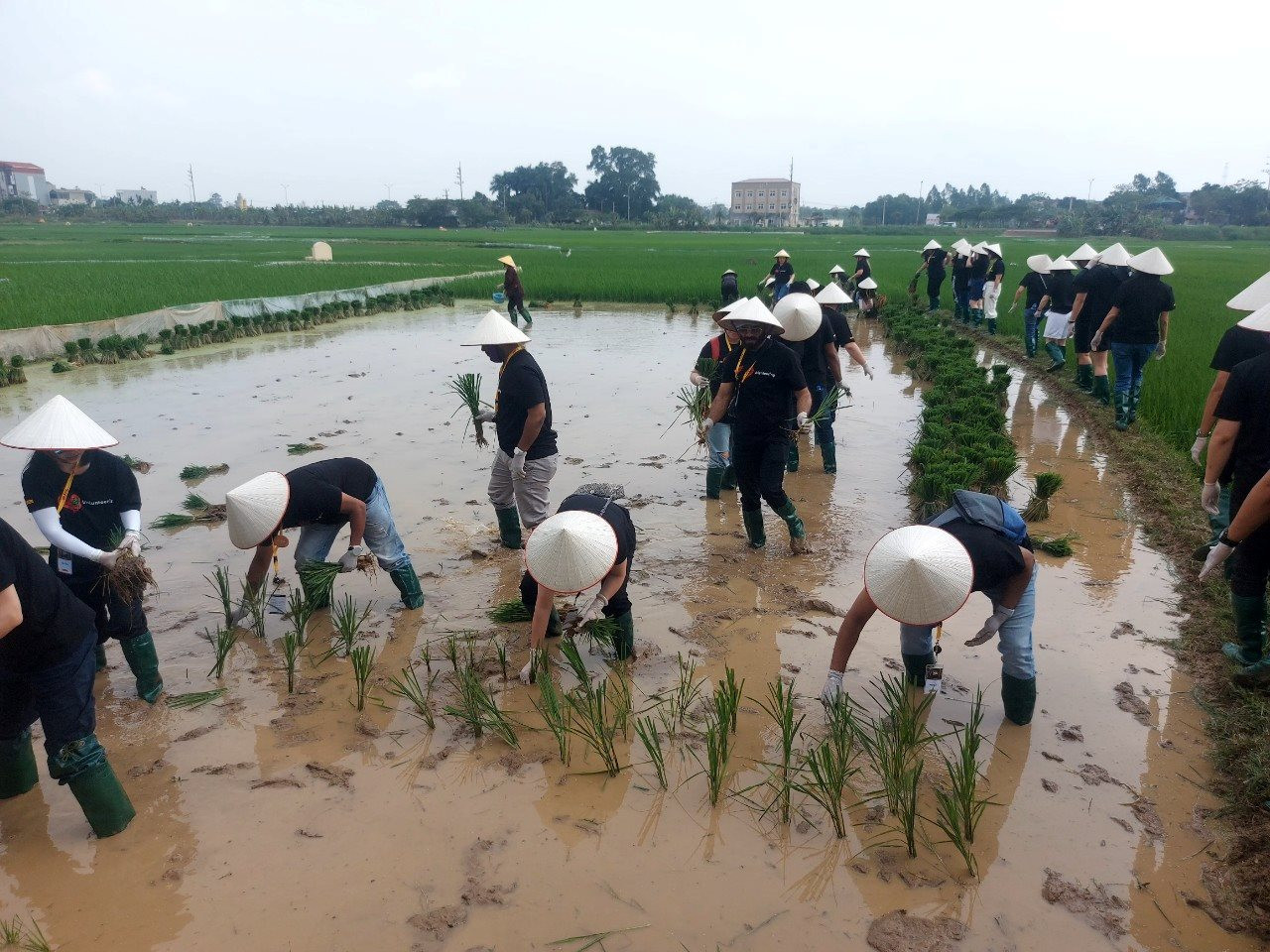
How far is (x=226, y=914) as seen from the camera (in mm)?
2514

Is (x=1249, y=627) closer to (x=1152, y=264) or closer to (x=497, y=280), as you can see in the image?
(x=1152, y=264)

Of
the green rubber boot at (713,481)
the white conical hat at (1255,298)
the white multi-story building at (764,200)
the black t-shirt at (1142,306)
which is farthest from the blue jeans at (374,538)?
the white multi-story building at (764,200)

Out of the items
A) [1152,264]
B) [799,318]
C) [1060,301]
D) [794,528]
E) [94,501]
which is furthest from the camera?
[1060,301]

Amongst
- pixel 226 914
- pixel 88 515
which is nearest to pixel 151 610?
pixel 88 515

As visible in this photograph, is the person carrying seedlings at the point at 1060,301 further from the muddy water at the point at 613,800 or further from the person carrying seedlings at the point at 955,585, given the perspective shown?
the person carrying seedlings at the point at 955,585

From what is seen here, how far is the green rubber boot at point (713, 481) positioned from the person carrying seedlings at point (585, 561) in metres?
2.48

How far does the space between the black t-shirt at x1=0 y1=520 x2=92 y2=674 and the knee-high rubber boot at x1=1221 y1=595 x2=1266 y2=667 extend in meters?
4.50

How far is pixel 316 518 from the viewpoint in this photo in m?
3.94

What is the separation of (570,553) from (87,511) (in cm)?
208

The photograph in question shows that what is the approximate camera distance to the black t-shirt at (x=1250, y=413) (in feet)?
11.3

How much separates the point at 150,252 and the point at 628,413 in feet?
95.1

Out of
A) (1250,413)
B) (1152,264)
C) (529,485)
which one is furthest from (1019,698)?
(1152,264)

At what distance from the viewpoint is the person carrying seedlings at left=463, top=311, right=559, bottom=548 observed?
4.70 m

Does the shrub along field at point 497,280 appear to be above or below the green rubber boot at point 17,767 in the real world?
above
